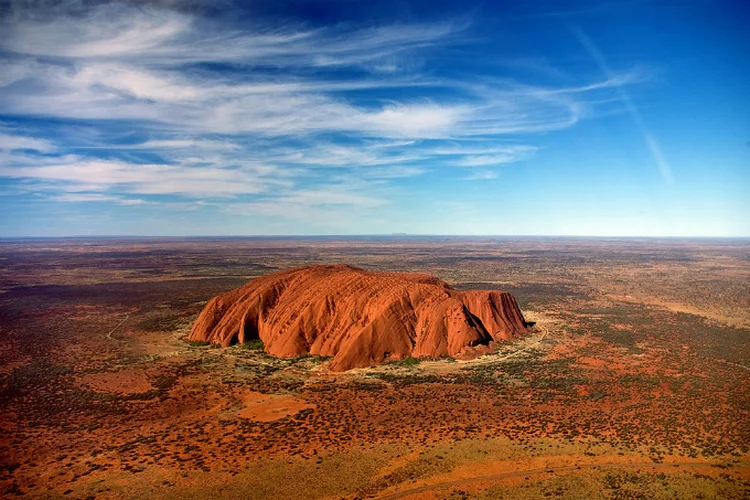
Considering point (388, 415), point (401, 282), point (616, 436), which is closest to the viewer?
point (616, 436)

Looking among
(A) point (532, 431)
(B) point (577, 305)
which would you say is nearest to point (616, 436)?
(A) point (532, 431)

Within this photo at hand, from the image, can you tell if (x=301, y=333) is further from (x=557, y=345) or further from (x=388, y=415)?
(x=557, y=345)

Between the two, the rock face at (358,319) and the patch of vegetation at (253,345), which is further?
the patch of vegetation at (253,345)

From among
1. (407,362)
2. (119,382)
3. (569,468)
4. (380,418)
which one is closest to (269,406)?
(380,418)

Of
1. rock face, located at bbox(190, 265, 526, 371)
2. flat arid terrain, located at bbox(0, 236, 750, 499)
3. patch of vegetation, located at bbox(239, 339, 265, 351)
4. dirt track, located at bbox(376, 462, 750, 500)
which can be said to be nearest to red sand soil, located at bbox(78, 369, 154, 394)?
flat arid terrain, located at bbox(0, 236, 750, 499)

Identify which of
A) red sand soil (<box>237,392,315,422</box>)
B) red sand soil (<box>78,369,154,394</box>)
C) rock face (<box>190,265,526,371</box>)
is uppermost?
rock face (<box>190,265,526,371</box>)

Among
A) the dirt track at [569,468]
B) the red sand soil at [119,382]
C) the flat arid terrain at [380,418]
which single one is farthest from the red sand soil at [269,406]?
the dirt track at [569,468]

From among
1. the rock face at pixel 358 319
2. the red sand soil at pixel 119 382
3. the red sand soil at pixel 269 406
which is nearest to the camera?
the red sand soil at pixel 269 406

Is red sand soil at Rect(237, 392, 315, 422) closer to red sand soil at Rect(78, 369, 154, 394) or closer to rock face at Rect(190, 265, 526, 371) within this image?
rock face at Rect(190, 265, 526, 371)

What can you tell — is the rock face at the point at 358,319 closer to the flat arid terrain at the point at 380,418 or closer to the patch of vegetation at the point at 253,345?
the patch of vegetation at the point at 253,345
